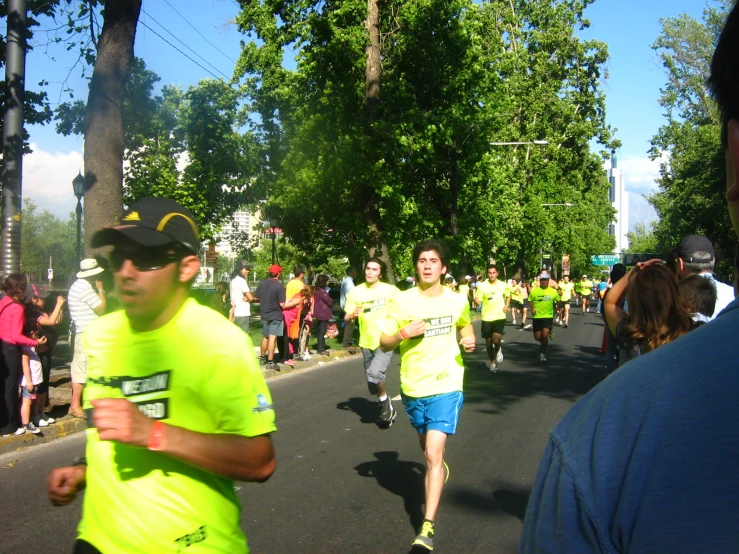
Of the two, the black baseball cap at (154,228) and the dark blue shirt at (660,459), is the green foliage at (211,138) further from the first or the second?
the dark blue shirt at (660,459)

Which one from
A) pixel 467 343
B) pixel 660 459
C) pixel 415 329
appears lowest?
pixel 467 343

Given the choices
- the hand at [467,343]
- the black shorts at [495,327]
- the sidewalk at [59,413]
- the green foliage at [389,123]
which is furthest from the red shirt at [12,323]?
the green foliage at [389,123]

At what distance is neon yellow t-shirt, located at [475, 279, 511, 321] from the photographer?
15062mm

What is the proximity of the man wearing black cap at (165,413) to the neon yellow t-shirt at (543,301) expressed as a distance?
15.5 meters

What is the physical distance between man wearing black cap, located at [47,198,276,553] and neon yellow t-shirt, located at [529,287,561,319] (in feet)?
50.7

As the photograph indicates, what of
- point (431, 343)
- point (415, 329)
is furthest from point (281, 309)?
point (415, 329)

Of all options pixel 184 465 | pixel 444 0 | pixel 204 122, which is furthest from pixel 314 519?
pixel 204 122

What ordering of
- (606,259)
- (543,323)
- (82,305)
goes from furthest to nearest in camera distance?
(606,259), (543,323), (82,305)

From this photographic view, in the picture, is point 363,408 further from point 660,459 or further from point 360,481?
point 660,459

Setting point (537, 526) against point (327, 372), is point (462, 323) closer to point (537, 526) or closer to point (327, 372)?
point (537, 526)

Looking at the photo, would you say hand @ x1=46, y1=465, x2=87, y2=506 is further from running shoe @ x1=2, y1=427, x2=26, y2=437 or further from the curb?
running shoe @ x1=2, y1=427, x2=26, y2=437

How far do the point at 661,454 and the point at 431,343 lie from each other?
490 centimetres

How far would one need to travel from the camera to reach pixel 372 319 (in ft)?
33.2

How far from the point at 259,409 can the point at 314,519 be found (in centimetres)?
380
